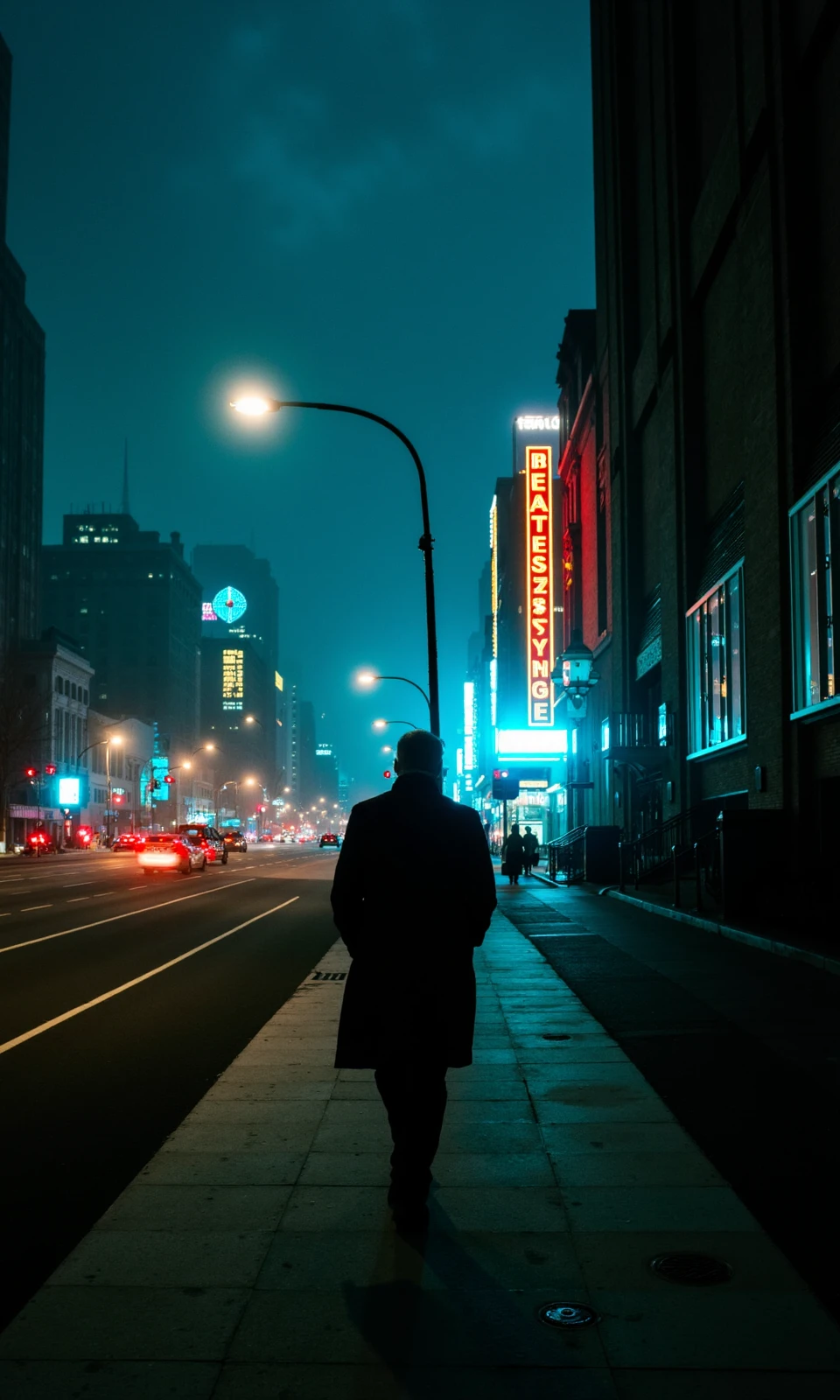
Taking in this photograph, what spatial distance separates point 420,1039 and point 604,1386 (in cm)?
169

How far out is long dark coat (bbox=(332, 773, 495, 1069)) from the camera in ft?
16.6

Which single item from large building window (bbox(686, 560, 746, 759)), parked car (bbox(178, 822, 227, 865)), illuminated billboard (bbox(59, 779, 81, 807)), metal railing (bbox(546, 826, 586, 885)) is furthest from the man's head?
illuminated billboard (bbox(59, 779, 81, 807))

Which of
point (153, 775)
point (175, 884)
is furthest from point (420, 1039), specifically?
point (153, 775)

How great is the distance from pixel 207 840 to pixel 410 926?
51062 mm

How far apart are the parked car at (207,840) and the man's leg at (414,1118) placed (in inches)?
1754

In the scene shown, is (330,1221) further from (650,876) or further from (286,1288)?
(650,876)

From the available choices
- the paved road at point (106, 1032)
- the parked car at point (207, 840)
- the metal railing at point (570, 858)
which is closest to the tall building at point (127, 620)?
the parked car at point (207, 840)

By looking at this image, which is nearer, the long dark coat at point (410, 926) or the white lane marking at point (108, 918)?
the long dark coat at point (410, 926)

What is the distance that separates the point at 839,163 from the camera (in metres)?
18.9

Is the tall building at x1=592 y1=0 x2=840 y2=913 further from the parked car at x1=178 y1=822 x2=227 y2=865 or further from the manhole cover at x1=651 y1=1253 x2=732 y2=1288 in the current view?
the parked car at x1=178 y1=822 x2=227 y2=865

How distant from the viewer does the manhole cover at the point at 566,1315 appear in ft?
13.2

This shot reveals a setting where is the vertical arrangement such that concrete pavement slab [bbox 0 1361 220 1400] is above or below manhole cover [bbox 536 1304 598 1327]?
below

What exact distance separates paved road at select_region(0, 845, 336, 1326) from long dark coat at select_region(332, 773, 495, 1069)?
1.59m

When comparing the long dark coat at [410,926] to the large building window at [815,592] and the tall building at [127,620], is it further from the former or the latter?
the tall building at [127,620]
